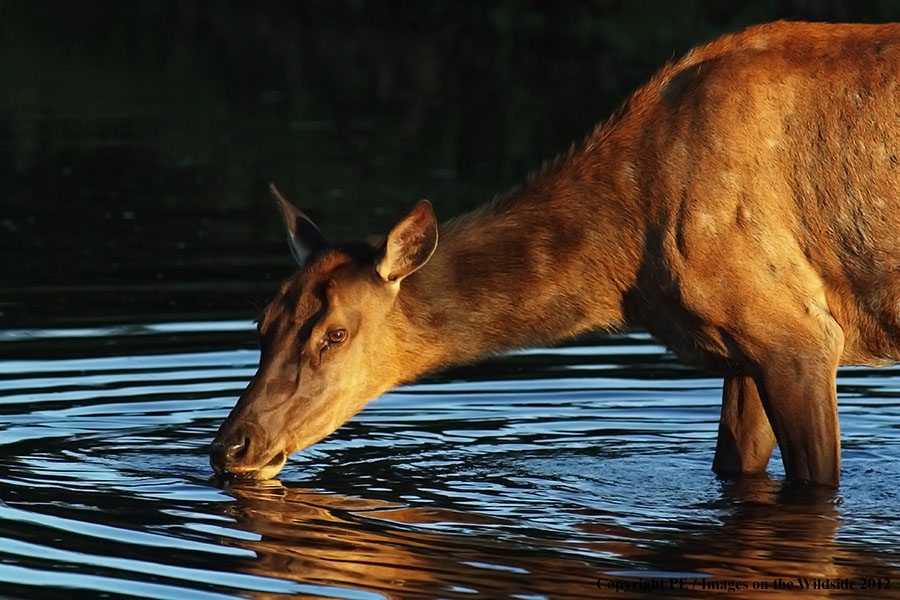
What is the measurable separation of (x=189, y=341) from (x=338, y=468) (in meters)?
3.36

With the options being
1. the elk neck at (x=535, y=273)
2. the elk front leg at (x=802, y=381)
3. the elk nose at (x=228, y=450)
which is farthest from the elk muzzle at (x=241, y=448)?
the elk front leg at (x=802, y=381)

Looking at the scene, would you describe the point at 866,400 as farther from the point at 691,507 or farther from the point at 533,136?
the point at 533,136

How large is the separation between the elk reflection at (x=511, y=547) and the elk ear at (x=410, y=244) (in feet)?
3.49

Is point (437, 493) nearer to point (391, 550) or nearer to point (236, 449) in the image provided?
point (236, 449)

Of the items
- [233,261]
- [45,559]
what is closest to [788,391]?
[45,559]

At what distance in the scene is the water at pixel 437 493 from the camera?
7.55 metres

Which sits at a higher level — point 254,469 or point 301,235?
point 301,235

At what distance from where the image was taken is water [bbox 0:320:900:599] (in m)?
7.55

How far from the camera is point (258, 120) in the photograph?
27766 millimetres

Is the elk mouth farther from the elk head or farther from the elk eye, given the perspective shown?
the elk eye

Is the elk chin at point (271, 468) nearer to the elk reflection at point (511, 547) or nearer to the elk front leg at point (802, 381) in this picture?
the elk reflection at point (511, 547)

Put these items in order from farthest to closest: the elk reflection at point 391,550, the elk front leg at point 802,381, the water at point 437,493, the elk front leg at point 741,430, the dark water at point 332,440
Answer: the elk front leg at point 741,430
the elk front leg at point 802,381
the dark water at point 332,440
the water at point 437,493
the elk reflection at point 391,550

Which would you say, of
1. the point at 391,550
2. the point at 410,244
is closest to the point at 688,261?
the point at 410,244

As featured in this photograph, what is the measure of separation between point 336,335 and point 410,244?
53 centimetres
